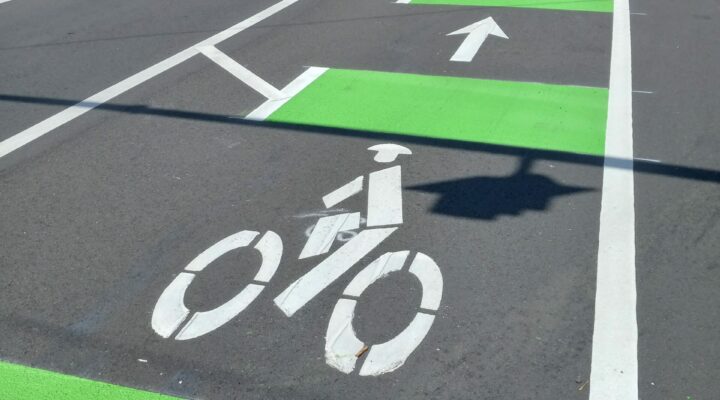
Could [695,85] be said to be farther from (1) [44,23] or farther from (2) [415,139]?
(1) [44,23]

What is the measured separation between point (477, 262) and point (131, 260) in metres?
2.45

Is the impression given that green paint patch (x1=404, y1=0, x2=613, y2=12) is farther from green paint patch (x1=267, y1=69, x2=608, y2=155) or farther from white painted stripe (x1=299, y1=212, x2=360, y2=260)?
white painted stripe (x1=299, y1=212, x2=360, y2=260)

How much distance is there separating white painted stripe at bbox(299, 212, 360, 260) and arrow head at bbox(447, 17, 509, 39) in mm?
6286

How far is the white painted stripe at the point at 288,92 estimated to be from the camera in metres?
8.95

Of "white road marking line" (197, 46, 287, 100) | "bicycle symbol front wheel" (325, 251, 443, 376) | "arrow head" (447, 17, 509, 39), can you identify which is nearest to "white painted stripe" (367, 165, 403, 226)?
"bicycle symbol front wheel" (325, 251, 443, 376)

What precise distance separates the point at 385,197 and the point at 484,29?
6.20m

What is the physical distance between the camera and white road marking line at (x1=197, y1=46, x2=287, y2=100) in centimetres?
967

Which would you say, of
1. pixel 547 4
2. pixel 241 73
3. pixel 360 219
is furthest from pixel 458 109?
pixel 547 4

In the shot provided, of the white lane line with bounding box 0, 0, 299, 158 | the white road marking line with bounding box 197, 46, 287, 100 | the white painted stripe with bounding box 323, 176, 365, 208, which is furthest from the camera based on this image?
the white road marking line with bounding box 197, 46, 287, 100

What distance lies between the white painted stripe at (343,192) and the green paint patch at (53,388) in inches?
102

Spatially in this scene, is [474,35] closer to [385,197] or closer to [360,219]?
[385,197]

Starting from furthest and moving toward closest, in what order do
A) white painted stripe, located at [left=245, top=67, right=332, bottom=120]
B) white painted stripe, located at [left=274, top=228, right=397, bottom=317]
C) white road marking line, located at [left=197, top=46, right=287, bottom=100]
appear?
white road marking line, located at [left=197, top=46, right=287, bottom=100] → white painted stripe, located at [left=245, top=67, right=332, bottom=120] → white painted stripe, located at [left=274, top=228, right=397, bottom=317]

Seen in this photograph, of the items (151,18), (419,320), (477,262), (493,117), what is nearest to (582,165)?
(493,117)

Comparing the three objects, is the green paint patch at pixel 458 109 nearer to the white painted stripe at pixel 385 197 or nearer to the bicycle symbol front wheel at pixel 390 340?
the white painted stripe at pixel 385 197
